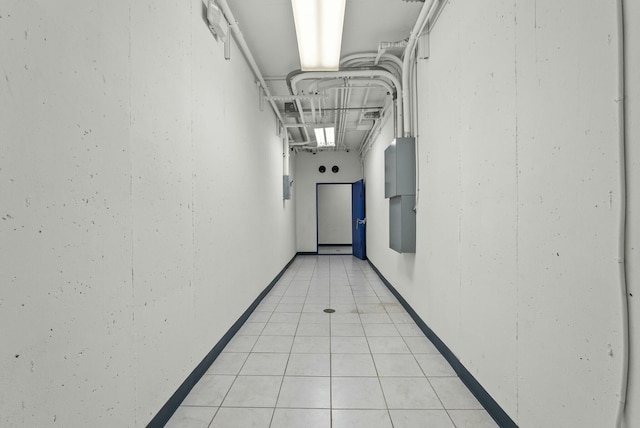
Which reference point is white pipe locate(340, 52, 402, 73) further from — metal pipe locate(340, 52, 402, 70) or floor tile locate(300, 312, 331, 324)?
floor tile locate(300, 312, 331, 324)

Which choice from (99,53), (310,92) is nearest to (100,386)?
(99,53)

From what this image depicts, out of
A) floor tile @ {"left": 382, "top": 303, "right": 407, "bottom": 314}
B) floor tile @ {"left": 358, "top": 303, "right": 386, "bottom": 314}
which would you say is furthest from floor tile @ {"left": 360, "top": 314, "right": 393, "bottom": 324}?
floor tile @ {"left": 382, "top": 303, "right": 407, "bottom": 314}

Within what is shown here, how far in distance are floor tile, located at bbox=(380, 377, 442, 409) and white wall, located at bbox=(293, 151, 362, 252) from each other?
22.4ft

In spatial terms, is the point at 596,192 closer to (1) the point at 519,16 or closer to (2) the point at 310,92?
(1) the point at 519,16

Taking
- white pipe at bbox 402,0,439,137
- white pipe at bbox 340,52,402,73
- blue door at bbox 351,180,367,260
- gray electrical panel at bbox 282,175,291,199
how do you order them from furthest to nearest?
blue door at bbox 351,180,367,260 < gray electrical panel at bbox 282,175,291,199 < white pipe at bbox 340,52,402,73 < white pipe at bbox 402,0,439,137

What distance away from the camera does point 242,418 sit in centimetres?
180

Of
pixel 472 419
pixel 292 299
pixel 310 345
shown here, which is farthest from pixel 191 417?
pixel 292 299

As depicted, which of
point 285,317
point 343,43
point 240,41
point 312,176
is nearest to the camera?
point 240,41

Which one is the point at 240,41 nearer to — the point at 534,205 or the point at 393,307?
the point at 534,205

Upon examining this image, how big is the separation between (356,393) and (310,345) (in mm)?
830

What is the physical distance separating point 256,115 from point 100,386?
3.49 metres

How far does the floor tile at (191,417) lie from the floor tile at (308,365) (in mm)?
630

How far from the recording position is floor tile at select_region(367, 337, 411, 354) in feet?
8.80

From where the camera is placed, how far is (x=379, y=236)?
5844 mm
